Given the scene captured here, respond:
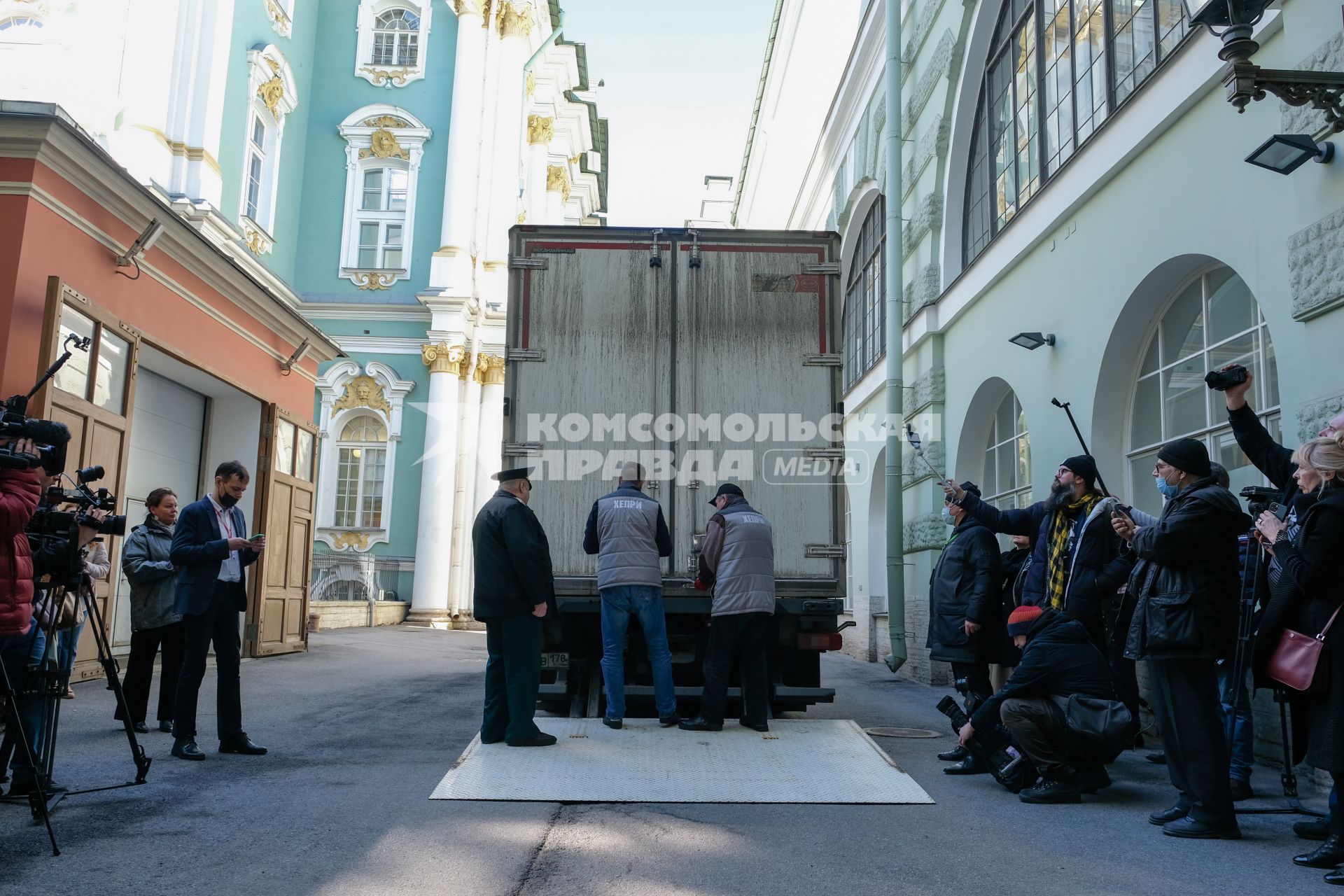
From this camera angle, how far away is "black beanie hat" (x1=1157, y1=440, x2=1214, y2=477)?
4.98 metres

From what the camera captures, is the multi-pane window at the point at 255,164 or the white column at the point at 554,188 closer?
the multi-pane window at the point at 255,164

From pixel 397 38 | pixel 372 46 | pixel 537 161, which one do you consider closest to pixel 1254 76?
pixel 372 46

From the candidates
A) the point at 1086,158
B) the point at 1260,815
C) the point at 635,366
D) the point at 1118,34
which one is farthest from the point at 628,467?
the point at 1118,34

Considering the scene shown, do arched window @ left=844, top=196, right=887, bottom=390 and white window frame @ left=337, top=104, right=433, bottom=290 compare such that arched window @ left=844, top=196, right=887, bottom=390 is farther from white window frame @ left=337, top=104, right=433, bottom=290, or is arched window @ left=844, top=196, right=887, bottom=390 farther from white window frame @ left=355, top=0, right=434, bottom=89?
white window frame @ left=355, top=0, right=434, bottom=89

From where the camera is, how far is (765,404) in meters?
7.73

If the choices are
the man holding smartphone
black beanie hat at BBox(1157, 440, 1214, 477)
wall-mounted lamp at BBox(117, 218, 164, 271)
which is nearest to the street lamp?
black beanie hat at BBox(1157, 440, 1214, 477)

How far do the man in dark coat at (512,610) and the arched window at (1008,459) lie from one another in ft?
18.7

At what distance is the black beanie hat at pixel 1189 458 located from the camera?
498cm

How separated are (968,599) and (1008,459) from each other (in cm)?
474

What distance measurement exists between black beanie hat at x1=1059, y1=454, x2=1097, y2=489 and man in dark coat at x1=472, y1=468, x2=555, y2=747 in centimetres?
329

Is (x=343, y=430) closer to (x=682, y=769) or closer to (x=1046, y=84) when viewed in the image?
(x=1046, y=84)

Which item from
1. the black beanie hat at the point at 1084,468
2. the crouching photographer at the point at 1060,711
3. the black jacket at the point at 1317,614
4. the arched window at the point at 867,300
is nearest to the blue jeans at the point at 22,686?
the crouching photographer at the point at 1060,711

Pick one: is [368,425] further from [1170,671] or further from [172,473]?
[1170,671]

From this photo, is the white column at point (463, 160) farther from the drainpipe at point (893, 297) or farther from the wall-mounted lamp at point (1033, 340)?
the wall-mounted lamp at point (1033, 340)
